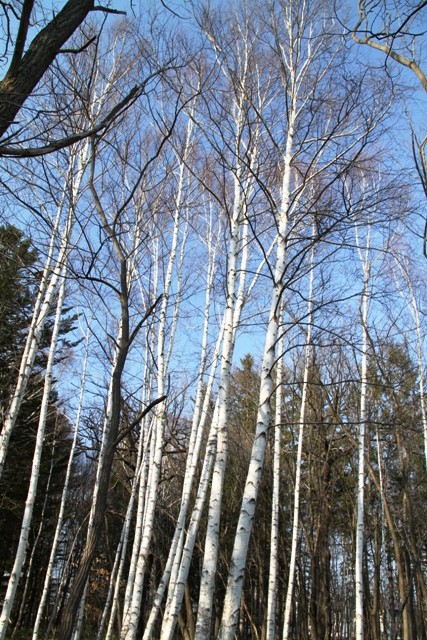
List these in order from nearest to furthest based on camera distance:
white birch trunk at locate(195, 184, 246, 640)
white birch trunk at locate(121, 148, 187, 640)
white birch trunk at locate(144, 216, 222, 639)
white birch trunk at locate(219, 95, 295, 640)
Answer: white birch trunk at locate(219, 95, 295, 640) < white birch trunk at locate(195, 184, 246, 640) < white birch trunk at locate(121, 148, 187, 640) < white birch trunk at locate(144, 216, 222, 639)

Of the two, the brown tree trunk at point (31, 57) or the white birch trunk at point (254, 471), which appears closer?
the brown tree trunk at point (31, 57)

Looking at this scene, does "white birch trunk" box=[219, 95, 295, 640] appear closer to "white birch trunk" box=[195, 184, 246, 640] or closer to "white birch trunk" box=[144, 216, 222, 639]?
"white birch trunk" box=[195, 184, 246, 640]

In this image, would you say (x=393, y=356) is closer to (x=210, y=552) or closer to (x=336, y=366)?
(x=336, y=366)

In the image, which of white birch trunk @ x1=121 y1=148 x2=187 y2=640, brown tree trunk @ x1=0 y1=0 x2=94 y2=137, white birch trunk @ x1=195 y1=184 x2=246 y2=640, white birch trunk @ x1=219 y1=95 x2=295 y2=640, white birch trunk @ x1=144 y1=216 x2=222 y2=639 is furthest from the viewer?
white birch trunk @ x1=144 y1=216 x2=222 y2=639

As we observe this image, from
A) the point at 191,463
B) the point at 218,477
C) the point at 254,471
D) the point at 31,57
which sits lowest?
the point at 254,471

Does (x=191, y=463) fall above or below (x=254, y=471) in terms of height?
above

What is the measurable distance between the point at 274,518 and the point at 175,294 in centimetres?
429

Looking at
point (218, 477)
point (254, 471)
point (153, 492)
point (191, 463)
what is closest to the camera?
point (254, 471)

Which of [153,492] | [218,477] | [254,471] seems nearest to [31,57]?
[254,471]

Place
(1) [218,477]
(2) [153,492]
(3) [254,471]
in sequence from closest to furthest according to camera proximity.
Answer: (3) [254,471] < (1) [218,477] < (2) [153,492]

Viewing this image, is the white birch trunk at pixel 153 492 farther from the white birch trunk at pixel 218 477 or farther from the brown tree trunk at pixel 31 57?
the brown tree trunk at pixel 31 57

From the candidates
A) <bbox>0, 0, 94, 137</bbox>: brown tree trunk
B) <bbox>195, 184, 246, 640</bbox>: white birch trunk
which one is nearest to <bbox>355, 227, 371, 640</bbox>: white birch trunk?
<bbox>195, 184, 246, 640</bbox>: white birch trunk

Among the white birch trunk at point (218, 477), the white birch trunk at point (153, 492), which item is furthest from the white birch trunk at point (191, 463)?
the white birch trunk at point (218, 477)

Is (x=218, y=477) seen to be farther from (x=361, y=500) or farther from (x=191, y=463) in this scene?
(x=361, y=500)
